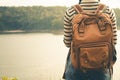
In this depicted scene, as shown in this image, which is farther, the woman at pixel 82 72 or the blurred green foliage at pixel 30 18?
the blurred green foliage at pixel 30 18

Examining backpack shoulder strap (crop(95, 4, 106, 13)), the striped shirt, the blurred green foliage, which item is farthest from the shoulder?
the blurred green foliage

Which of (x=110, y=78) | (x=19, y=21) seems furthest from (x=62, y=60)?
(x=110, y=78)

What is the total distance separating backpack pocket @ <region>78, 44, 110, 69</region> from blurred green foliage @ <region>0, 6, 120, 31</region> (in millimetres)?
13732

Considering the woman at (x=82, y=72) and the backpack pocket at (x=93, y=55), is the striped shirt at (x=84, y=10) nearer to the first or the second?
the woman at (x=82, y=72)

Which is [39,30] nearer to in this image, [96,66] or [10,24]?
[10,24]

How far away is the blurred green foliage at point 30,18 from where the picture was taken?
17484 mm

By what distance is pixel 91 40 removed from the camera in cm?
290

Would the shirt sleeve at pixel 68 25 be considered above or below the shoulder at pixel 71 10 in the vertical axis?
below

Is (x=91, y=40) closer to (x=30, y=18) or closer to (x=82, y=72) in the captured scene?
(x=82, y=72)

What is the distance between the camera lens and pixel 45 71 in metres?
11.5

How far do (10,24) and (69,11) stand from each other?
16.0 metres

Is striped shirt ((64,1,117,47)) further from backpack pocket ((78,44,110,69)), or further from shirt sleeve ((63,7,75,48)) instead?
backpack pocket ((78,44,110,69))

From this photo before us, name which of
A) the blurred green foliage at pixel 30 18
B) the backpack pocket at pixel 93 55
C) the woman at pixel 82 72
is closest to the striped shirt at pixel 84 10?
the woman at pixel 82 72

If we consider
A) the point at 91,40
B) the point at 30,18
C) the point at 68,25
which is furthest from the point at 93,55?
the point at 30,18
